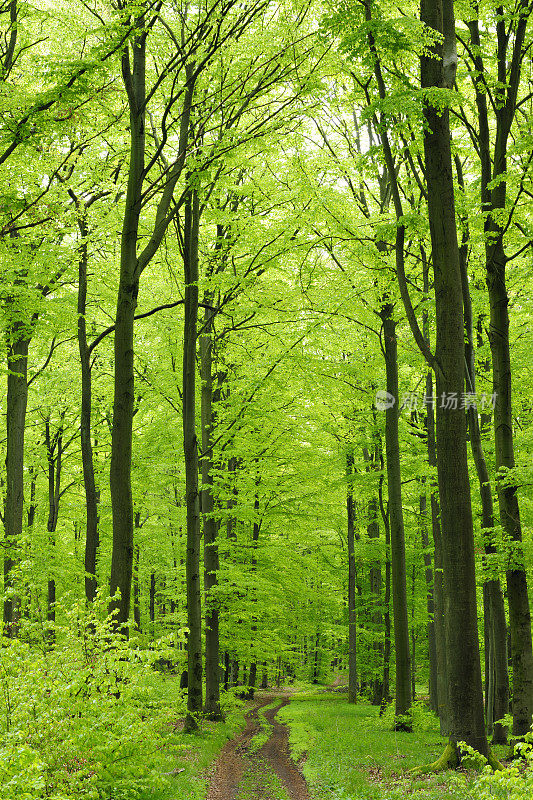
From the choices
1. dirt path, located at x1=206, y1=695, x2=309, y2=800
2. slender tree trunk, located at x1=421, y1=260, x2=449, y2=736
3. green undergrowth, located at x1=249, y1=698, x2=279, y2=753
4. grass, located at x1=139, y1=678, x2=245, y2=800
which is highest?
slender tree trunk, located at x1=421, y1=260, x2=449, y2=736

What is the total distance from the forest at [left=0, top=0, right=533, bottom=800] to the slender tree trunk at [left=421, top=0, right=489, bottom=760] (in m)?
0.04

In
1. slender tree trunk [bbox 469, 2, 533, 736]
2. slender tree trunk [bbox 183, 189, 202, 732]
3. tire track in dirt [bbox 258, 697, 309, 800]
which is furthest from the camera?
slender tree trunk [bbox 183, 189, 202, 732]

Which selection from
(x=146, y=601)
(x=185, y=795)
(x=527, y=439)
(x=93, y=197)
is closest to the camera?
(x=185, y=795)

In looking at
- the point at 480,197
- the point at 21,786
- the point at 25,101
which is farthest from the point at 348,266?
the point at 21,786

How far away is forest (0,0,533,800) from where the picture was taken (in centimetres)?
716

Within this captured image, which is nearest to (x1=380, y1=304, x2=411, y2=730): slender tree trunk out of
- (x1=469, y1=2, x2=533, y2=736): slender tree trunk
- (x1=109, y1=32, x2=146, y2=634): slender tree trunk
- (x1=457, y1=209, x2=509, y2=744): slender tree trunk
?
(x1=457, y1=209, x2=509, y2=744): slender tree trunk

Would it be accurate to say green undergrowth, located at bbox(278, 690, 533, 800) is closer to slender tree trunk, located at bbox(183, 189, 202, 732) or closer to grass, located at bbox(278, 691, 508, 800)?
grass, located at bbox(278, 691, 508, 800)

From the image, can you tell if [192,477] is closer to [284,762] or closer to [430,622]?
[284,762]

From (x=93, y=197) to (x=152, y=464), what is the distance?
7.91 meters

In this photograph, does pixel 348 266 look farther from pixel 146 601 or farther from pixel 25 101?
pixel 146 601

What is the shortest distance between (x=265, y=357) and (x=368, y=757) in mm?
9972

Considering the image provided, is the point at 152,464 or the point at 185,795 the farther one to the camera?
the point at 152,464

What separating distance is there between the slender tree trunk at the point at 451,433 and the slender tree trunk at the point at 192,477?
5.33 m

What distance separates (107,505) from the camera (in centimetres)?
1952
